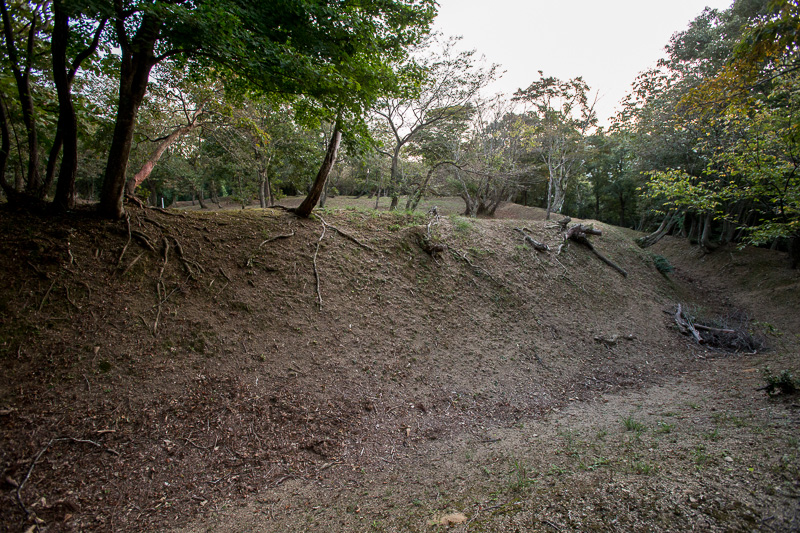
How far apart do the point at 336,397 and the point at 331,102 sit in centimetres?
473

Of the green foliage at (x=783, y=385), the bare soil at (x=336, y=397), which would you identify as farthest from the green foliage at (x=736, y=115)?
the bare soil at (x=336, y=397)

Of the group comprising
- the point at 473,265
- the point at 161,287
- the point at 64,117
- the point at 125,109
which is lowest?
the point at 161,287

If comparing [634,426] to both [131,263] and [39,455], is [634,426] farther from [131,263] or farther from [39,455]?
[131,263]

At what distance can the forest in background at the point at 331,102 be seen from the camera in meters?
4.15

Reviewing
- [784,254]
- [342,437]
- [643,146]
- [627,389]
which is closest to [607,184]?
[643,146]

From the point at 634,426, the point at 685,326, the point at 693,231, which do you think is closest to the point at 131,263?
the point at 634,426

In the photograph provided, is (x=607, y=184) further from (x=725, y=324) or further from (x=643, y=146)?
(x=725, y=324)

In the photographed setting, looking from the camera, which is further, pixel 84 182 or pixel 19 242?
pixel 84 182

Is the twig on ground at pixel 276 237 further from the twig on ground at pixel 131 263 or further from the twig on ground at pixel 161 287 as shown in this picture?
the twig on ground at pixel 131 263

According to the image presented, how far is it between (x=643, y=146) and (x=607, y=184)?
31.3 feet

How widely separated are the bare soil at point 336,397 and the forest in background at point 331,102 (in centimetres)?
192

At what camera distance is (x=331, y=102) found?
5.17 metres

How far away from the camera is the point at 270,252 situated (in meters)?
6.37

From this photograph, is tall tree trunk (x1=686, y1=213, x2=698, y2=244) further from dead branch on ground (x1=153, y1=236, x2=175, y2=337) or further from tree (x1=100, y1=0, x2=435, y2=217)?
dead branch on ground (x1=153, y1=236, x2=175, y2=337)
